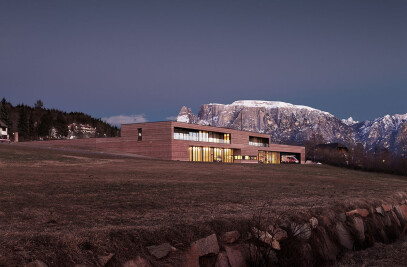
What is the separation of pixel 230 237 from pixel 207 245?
2.49ft

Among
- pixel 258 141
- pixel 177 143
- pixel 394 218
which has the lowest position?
pixel 394 218

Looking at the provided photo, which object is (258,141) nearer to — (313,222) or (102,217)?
(313,222)

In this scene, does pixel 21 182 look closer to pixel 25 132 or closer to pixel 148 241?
pixel 148 241

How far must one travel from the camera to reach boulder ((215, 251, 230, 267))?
23.7 feet

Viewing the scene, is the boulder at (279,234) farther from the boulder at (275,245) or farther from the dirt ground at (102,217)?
the dirt ground at (102,217)

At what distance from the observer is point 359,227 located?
11.1 m

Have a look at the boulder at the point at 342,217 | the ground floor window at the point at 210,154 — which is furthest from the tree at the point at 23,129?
the boulder at the point at 342,217

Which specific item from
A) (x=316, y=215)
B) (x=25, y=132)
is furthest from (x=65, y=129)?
(x=316, y=215)

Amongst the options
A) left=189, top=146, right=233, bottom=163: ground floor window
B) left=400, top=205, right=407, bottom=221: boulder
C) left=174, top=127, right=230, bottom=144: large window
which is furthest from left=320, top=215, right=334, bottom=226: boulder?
left=189, top=146, right=233, bottom=163: ground floor window

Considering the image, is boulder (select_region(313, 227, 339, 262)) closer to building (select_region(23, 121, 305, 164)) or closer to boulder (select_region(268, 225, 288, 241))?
boulder (select_region(268, 225, 288, 241))

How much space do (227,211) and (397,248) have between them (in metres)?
4.91

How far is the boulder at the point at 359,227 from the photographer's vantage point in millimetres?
10848

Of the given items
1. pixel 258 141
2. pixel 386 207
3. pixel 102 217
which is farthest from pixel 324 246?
pixel 258 141

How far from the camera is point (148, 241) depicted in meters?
6.71
